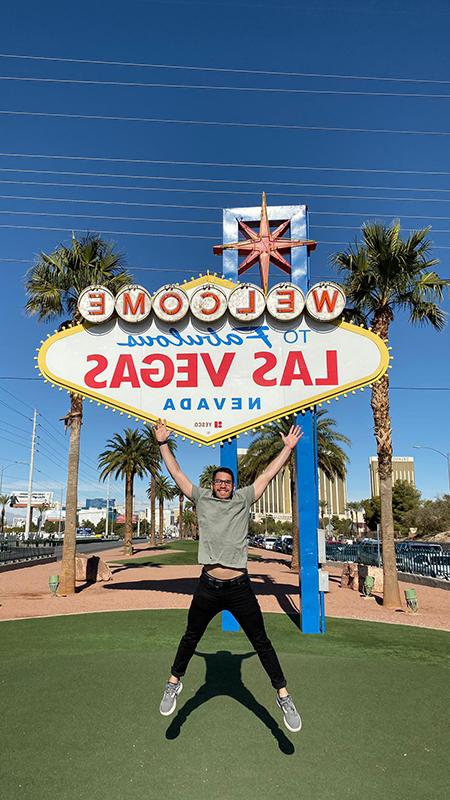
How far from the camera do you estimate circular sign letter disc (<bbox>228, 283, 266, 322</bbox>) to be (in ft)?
30.3

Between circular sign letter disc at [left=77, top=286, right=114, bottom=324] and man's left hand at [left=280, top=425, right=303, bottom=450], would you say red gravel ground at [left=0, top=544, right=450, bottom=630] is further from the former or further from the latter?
man's left hand at [left=280, top=425, right=303, bottom=450]

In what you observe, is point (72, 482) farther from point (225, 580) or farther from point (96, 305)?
point (225, 580)

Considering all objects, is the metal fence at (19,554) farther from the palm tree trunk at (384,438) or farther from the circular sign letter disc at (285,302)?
the circular sign letter disc at (285,302)

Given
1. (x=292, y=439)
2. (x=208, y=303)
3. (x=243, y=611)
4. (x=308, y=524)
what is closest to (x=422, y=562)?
(x=308, y=524)

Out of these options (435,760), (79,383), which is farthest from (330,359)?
(435,760)

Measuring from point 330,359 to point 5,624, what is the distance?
8.36 meters

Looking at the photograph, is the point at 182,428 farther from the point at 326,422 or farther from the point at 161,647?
the point at 326,422

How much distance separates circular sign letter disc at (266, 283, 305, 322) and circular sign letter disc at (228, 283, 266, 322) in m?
0.17

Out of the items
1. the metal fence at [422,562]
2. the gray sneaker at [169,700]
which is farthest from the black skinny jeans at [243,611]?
the metal fence at [422,562]

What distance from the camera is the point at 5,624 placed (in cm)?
1042

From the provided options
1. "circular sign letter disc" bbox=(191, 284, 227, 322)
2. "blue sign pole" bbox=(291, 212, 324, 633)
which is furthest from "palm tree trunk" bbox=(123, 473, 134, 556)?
"circular sign letter disc" bbox=(191, 284, 227, 322)

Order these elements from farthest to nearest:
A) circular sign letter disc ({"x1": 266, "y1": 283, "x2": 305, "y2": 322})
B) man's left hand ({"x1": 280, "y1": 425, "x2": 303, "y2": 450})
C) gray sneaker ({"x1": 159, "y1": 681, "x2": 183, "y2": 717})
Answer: circular sign letter disc ({"x1": 266, "y1": 283, "x2": 305, "y2": 322}) < man's left hand ({"x1": 280, "y1": 425, "x2": 303, "y2": 450}) < gray sneaker ({"x1": 159, "y1": 681, "x2": 183, "y2": 717})

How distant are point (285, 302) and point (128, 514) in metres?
29.4

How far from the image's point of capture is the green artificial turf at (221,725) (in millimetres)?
3713
